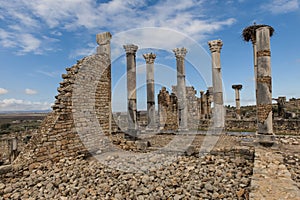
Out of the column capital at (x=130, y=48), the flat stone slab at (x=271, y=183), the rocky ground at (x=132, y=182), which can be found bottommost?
the rocky ground at (x=132, y=182)

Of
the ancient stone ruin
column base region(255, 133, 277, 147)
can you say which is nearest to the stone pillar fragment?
the ancient stone ruin

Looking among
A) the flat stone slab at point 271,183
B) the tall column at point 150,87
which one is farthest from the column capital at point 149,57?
the flat stone slab at point 271,183

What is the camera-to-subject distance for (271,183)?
5148 millimetres

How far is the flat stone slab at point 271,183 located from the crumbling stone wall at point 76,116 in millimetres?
6479

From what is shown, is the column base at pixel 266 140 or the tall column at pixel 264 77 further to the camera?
the tall column at pixel 264 77

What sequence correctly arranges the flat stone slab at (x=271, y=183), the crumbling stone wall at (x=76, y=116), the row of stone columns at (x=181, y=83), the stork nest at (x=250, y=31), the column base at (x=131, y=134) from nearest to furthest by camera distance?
1. the flat stone slab at (x=271, y=183)
2. the crumbling stone wall at (x=76, y=116)
3. the stork nest at (x=250, y=31)
4. the column base at (x=131, y=134)
5. the row of stone columns at (x=181, y=83)

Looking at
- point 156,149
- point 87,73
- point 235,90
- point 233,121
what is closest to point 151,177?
point 156,149

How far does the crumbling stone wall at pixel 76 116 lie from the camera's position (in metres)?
7.93

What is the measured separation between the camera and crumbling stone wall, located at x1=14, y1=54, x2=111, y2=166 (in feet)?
26.0

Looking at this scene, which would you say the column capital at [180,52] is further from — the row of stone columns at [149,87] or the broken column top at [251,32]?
the broken column top at [251,32]

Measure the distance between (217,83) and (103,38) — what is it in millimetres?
8292

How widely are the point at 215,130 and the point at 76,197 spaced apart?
10.8m

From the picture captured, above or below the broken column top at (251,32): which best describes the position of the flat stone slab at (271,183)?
below

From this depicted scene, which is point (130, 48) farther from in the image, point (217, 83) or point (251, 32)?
point (251, 32)
